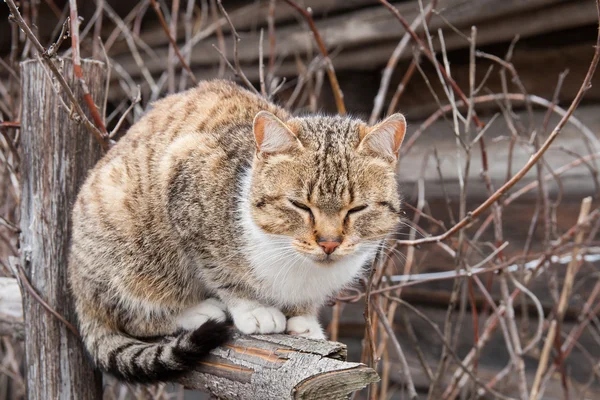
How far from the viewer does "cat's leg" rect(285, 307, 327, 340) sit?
6.97 ft

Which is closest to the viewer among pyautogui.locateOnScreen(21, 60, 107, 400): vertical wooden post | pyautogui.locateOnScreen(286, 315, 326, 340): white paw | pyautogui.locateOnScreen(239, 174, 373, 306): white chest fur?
pyautogui.locateOnScreen(239, 174, 373, 306): white chest fur

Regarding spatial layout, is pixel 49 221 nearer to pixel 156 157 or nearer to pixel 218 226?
pixel 156 157

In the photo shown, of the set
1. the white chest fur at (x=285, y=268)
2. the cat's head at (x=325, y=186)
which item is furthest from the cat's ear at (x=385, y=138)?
the white chest fur at (x=285, y=268)

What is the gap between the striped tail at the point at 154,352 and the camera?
6.07 ft

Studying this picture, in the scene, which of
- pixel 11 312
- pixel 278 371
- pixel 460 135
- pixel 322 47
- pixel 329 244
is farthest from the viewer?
pixel 460 135

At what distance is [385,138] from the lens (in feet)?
6.47

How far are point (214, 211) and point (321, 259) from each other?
1.39ft

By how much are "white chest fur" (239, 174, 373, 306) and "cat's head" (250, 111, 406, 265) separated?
0.04 metres

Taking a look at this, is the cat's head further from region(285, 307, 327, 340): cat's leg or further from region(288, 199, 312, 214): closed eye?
region(285, 307, 327, 340): cat's leg

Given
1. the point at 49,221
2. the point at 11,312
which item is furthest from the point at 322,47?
the point at 11,312

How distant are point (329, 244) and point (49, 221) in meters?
1.10

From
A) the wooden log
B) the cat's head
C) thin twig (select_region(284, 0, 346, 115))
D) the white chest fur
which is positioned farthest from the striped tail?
the wooden log

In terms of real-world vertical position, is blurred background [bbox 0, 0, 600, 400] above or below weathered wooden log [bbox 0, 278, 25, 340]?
above

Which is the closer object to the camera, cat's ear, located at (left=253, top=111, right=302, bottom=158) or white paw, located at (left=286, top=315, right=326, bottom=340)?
cat's ear, located at (left=253, top=111, right=302, bottom=158)
